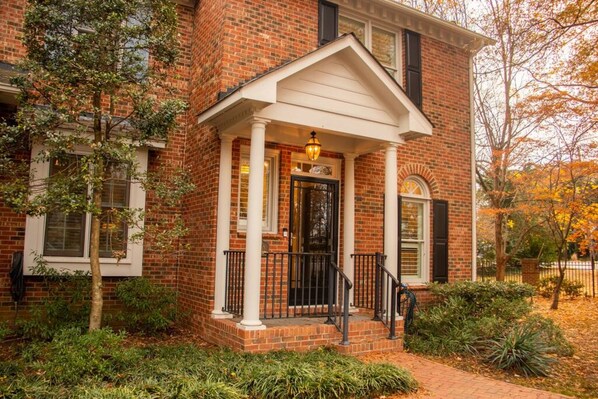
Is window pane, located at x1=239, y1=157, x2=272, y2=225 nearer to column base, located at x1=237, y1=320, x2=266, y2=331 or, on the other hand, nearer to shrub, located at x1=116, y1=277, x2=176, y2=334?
shrub, located at x1=116, y1=277, x2=176, y2=334

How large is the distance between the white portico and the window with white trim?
2277 mm

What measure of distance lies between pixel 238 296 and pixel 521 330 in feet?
13.6

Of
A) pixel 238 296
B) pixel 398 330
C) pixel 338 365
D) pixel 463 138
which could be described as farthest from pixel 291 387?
pixel 463 138

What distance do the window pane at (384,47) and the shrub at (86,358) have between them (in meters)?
7.07

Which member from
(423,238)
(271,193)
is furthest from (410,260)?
(271,193)

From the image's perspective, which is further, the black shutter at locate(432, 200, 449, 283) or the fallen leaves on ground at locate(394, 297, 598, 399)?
the black shutter at locate(432, 200, 449, 283)

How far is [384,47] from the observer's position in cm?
945

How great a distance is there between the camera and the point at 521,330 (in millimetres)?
6777

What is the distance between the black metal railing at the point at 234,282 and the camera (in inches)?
267

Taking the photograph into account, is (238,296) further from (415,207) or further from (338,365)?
(415,207)

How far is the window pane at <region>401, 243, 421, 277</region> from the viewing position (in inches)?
365

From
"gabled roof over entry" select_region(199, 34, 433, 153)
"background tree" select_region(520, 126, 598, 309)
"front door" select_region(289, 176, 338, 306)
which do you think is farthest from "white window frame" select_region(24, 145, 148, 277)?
"background tree" select_region(520, 126, 598, 309)

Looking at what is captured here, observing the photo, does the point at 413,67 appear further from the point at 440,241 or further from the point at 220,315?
the point at 220,315

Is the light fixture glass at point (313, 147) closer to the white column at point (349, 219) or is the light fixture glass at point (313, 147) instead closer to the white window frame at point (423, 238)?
the white column at point (349, 219)
